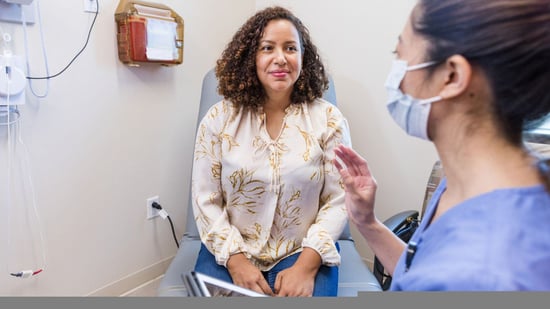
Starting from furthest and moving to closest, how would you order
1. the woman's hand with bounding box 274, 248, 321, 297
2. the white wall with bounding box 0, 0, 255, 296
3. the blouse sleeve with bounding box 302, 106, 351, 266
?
1. the white wall with bounding box 0, 0, 255, 296
2. the blouse sleeve with bounding box 302, 106, 351, 266
3. the woman's hand with bounding box 274, 248, 321, 297

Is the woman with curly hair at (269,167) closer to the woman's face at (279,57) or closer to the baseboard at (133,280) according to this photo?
the woman's face at (279,57)

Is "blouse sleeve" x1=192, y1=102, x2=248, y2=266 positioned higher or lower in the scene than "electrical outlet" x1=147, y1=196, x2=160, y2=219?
higher

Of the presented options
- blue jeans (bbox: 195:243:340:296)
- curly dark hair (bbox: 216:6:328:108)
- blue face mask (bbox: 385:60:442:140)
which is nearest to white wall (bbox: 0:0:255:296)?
curly dark hair (bbox: 216:6:328:108)

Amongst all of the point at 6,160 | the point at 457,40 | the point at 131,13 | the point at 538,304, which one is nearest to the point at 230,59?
the point at 131,13

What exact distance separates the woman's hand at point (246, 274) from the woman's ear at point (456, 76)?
0.75 metres

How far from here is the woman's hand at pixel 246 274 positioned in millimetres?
1088

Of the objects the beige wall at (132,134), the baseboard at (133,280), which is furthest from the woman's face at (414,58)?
the baseboard at (133,280)

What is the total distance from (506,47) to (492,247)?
24 cm

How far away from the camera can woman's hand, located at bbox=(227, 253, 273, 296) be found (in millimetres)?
1088

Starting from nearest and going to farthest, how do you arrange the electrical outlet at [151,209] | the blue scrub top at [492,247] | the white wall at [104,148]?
the blue scrub top at [492,247], the white wall at [104,148], the electrical outlet at [151,209]

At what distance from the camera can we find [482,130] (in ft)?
1.77

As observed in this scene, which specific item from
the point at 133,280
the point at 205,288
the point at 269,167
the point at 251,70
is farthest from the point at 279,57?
the point at 133,280

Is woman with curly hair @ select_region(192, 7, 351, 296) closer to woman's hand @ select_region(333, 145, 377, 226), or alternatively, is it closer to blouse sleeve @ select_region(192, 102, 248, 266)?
blouse sleeve @ select_region(192, 102, 248, 266)

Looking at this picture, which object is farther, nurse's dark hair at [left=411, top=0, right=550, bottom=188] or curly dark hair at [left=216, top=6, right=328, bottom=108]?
curly dark hair at [left=216, top=6, right=328, bottom=108]
